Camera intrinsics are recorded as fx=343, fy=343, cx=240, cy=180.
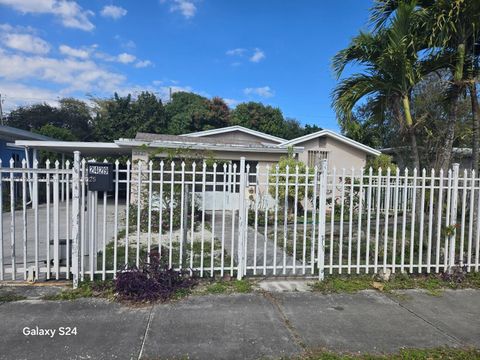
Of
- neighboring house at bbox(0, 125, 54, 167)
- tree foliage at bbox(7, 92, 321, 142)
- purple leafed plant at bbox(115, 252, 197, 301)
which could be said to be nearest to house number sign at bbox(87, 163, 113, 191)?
purple leafed plant at bbox(115, 252, 197, 301)

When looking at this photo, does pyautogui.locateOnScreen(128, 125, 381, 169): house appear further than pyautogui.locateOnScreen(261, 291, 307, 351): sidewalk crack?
Yes

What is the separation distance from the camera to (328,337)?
147 inches

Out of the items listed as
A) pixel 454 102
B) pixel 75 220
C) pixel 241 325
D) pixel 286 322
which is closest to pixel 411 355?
pixel 286 322

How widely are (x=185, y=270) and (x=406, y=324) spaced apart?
3.04 metres

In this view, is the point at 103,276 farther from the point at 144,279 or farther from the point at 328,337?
the point at 328,337

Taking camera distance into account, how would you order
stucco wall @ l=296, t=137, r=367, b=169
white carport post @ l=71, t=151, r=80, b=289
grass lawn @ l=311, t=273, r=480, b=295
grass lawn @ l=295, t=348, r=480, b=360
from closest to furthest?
grass lawn @ l=295, t=348, r=480, b=360 → white carport post @ l=71, t=151, r=80, b=289 → grass lawn @ l=311, t=273, r=480, b=295 → stucco wall @ l=296, t=137, r=367, b=169

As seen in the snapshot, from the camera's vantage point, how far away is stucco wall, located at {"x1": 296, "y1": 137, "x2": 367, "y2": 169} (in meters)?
16.4

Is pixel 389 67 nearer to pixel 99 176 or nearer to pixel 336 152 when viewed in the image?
pixel 99 176

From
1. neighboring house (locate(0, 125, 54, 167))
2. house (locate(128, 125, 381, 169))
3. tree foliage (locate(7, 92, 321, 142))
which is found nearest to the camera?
house (locate(128, 125, 381, 169))

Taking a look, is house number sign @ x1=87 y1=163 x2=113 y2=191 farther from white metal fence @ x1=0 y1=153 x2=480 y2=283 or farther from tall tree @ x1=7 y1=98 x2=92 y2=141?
tall tree @ x1=7 y1=98 x2=92 y2=141

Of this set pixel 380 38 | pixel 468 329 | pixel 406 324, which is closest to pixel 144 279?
pixel 406 324

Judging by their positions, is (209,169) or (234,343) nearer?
(234,343)

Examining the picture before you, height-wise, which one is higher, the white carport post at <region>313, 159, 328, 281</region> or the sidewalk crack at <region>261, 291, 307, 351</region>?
the white carport post at <region>313, 159, 328, 281</region>

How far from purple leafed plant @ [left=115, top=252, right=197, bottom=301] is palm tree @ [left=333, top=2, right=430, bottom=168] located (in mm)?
4433
